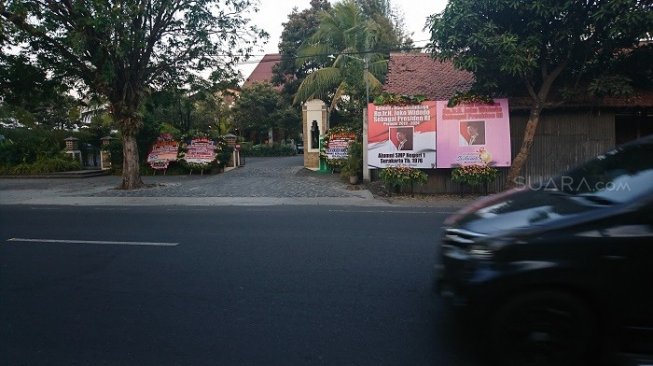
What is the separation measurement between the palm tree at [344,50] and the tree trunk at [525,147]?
9.00 meters

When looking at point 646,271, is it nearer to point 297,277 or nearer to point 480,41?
point 297,277

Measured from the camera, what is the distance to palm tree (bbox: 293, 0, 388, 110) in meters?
22.2

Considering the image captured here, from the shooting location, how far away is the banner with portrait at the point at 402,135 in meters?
14.8

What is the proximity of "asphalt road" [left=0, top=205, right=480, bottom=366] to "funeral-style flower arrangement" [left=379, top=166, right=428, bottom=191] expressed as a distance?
507 centimetres

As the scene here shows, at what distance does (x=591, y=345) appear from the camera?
3287 millimetres

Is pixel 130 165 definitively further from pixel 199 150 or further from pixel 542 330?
pixel 542 330

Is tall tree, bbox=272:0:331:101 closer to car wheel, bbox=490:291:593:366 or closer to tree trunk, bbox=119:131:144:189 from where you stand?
tree trunk, bbox=119:131:144:189

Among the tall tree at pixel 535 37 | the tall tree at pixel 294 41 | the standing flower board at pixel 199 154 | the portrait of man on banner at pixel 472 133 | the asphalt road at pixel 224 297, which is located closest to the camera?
the asphalt road at pixel 224 297

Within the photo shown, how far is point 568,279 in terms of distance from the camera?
10.5ft

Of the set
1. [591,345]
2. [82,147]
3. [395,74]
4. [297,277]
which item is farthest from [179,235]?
[82,147]

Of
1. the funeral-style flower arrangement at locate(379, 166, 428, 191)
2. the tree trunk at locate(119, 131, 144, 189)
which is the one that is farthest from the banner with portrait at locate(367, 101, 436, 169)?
the tree trunk at locate(119, 131, 144, 189)

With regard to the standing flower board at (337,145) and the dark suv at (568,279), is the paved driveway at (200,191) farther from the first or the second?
the dark suv at (568,279)

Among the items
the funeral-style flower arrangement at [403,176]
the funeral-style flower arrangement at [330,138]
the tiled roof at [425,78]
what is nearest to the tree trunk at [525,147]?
the funeral-style flower arrangement at [403,176]

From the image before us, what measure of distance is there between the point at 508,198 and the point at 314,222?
577 cm
